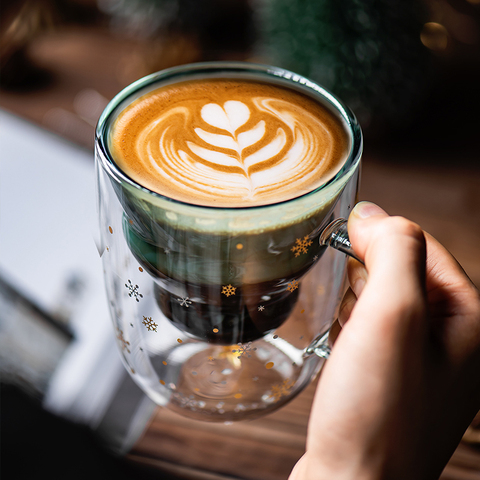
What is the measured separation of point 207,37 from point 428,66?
55cm

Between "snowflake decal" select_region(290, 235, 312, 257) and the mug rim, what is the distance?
0.16 feet

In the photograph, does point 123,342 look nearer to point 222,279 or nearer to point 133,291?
point 133,291

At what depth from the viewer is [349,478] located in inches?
15.5

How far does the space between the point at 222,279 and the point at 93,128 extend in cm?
68

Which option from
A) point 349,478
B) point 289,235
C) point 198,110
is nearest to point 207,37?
point 198,110

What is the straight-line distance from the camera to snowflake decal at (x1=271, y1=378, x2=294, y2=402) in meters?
0.61

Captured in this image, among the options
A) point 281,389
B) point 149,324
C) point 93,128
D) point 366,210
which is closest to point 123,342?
point 149,324

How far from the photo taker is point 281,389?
0.61 metres

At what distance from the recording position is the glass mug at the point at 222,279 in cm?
42

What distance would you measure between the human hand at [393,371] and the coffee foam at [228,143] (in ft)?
0.23

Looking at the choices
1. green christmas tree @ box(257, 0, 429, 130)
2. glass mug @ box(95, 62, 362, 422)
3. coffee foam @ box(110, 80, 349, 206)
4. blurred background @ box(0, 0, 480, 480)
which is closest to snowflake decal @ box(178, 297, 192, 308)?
glass mug @ box(95, 62, 362, 422)

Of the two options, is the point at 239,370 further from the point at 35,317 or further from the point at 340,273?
the point at 35,317

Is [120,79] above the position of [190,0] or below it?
below

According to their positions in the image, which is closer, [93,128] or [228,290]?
[228,290]
